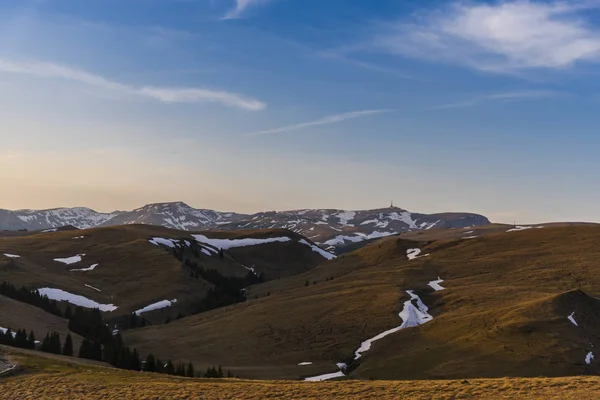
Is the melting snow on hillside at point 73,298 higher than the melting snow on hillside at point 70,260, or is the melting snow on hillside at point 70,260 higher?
the melting snow on hillside at point 70,260

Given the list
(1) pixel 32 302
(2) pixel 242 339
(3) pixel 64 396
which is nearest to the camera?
(3) pixel 64 396

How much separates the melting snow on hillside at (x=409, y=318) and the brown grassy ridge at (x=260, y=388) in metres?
36.9

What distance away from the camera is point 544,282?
354 feet

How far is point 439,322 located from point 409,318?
10.2 meters

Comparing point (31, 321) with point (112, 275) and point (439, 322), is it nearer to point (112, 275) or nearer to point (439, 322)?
point (112, 275)

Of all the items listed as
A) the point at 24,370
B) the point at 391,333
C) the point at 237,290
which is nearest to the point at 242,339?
the point at 391,333

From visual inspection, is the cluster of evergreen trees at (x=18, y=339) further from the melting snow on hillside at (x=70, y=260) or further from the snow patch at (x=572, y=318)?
the melting snow on hillside at (x=70, y=260)

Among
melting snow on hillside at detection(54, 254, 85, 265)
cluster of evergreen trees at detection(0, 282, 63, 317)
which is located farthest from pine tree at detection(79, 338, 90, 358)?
melting snow on hillside at detection(54, 254, 85, 265)

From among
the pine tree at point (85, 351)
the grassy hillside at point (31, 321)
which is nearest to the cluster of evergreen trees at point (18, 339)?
the pine tree at point (85, 351)

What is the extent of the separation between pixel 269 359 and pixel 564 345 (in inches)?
1888

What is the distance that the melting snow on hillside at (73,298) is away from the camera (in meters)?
139

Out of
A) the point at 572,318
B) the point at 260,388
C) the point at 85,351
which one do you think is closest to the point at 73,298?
the point at 85,351

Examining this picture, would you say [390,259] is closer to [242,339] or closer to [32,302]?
[242,339]

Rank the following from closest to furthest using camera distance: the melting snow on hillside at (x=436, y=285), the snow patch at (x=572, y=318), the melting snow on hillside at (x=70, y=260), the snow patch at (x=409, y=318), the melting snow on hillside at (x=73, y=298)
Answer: the snow patch at (x=572, y=318)
the snow patch at (x=409, y=318)
the melting snow on hillside at (x=436, y=285)
the melting snow on hillside at (x=73, y=298)
the melting snow on hillside at (x=70, y=260)
